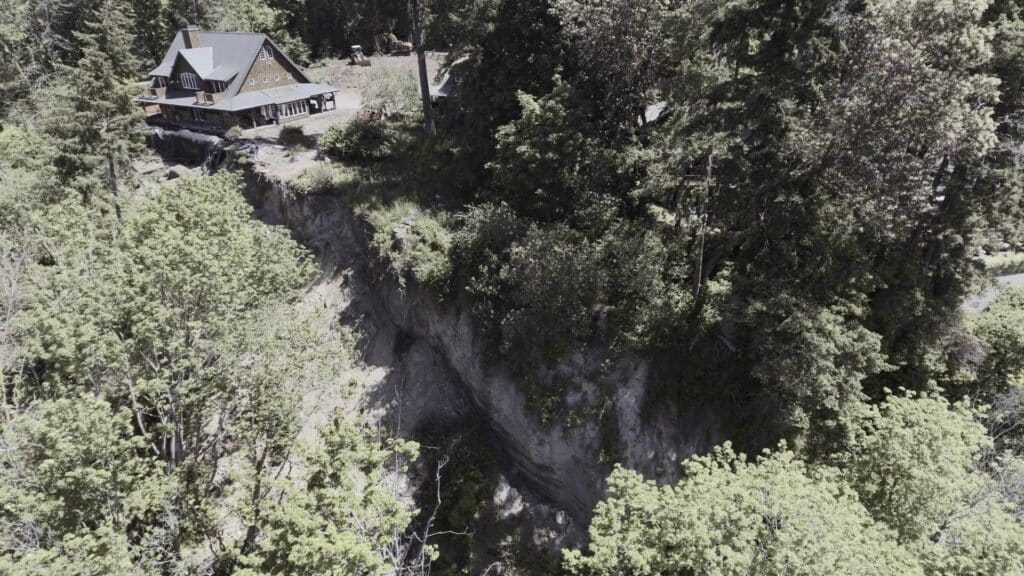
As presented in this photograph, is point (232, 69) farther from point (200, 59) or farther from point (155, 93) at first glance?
point (155, 93)

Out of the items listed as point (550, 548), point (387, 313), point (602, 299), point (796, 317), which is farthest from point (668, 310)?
point (387, 313)

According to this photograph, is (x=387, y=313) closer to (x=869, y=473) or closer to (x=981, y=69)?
(x=869, y=473)

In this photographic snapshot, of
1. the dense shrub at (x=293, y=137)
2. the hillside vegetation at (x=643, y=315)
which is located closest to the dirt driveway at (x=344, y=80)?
the dense shrub at (x=293, y=137)

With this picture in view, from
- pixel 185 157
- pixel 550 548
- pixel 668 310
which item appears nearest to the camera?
pixel 668 310

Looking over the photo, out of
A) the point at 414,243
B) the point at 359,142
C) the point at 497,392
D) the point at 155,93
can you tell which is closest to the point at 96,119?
the point at 359,142

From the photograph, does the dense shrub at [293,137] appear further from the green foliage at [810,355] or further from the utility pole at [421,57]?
the green foliage at [810,355]
